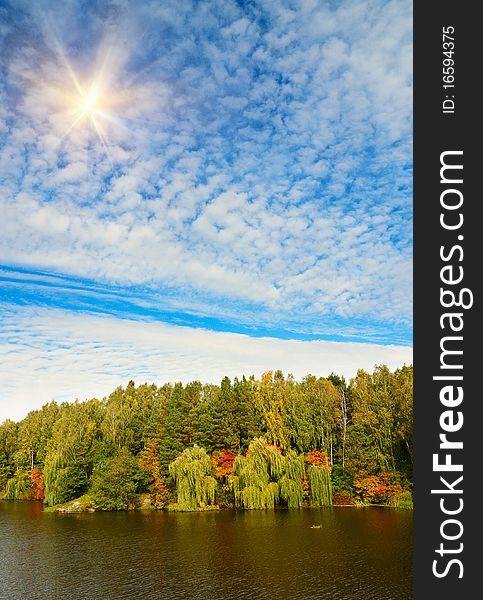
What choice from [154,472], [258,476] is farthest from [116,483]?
[258,476]

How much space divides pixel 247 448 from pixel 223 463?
4166mm

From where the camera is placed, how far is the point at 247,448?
5366 cm

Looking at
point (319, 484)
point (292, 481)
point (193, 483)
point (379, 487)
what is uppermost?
point (292, 481)

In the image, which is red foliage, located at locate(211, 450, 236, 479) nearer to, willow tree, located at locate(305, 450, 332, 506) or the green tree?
willow tree, located at locate(305, 450, 332, 506)

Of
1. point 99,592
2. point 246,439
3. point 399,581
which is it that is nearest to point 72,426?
point 246,439

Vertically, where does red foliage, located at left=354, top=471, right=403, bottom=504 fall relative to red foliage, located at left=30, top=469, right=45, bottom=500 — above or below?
above

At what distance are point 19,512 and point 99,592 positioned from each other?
35.3 m

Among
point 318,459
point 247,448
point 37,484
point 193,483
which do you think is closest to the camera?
point 193,483

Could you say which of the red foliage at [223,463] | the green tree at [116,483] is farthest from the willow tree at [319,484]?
the green tree at [116,483]

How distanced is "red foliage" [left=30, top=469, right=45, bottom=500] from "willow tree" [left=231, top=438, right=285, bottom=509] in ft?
104

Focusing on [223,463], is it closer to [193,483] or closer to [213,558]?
[193,483]

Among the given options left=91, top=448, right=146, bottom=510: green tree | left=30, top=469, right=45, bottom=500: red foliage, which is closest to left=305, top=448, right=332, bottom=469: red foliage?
left=91, top=448, right=146, bottom=510: green tree

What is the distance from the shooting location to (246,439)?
53.7 metres

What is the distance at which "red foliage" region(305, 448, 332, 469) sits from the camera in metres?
50.2
